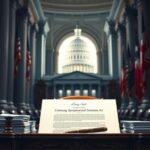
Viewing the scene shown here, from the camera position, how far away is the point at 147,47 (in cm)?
1672

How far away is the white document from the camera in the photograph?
4.30 metres

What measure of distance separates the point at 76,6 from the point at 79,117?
4427 centimetres

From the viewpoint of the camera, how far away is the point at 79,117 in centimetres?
442

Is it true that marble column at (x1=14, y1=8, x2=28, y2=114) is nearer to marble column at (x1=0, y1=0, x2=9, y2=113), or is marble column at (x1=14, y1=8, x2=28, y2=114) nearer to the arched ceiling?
marble column at (x1=0, y1=0, x2=9, y2=113)

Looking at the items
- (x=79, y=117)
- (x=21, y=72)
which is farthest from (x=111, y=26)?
(x=79, y=117)

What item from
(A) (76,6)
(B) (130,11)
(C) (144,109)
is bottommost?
(C) (144,109)

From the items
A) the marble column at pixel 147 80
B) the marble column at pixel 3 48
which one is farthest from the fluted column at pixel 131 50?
the marble column at pixel 3 48

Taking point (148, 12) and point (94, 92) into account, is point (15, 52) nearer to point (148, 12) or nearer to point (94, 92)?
point (148, 12)

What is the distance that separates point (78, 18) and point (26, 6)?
2144 centimetres
